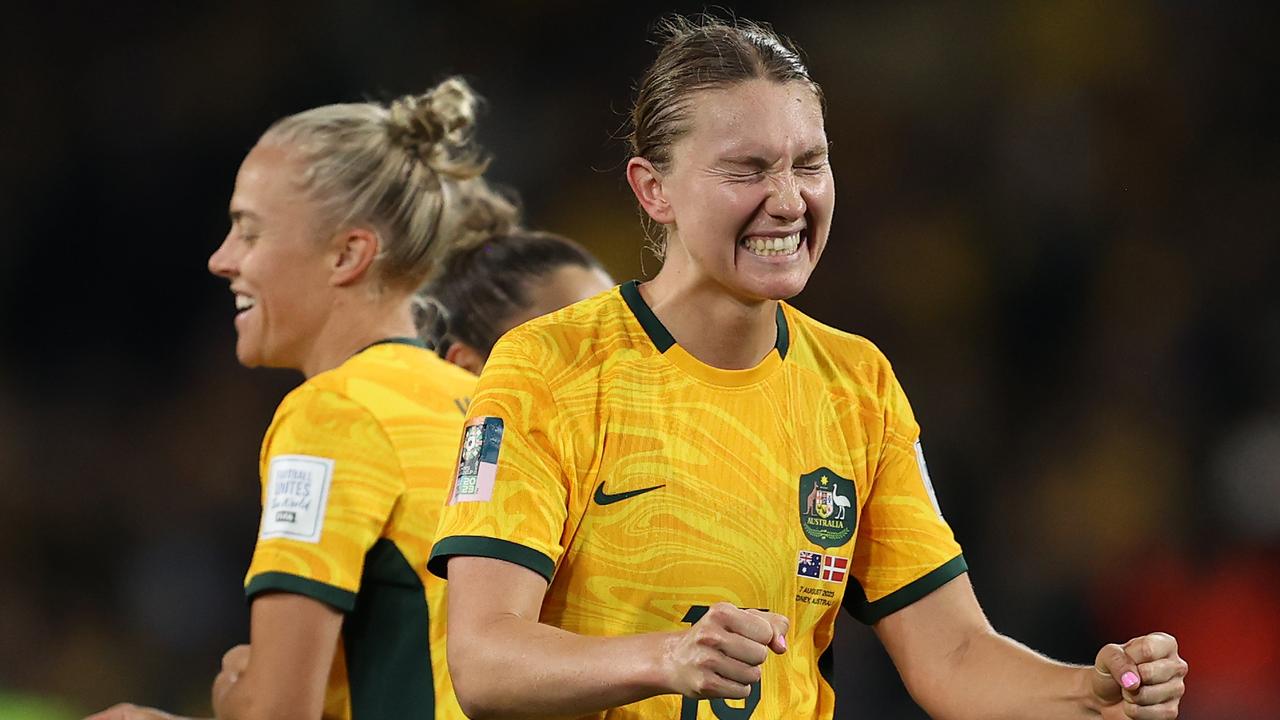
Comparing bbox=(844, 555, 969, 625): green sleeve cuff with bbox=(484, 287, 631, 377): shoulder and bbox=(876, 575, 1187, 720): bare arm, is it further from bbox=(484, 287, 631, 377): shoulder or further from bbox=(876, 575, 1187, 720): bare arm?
bbox=(484, 287, 631, 377): shoulder

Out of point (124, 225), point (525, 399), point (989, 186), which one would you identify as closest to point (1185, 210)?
point (989, 186)

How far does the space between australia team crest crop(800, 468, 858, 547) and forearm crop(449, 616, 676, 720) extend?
1.42 feet

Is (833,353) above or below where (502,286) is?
below

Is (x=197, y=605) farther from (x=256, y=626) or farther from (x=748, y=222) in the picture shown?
(x=748, y=222)

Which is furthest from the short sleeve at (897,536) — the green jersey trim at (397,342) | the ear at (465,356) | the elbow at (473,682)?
the ear at (465,356)

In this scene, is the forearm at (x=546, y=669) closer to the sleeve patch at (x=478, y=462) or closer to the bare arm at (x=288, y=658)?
the sleeve patch at (x=478, y=462)

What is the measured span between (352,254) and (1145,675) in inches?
64.4

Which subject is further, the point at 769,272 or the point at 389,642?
the point at 389,642

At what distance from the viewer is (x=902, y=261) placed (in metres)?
5.84

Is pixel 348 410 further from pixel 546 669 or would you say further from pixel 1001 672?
pixel 1001 672

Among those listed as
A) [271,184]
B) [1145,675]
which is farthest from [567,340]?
[271,184]

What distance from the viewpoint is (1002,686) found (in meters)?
1.94

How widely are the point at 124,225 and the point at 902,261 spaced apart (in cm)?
304

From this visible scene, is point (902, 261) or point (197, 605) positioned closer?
point (197, 605)
